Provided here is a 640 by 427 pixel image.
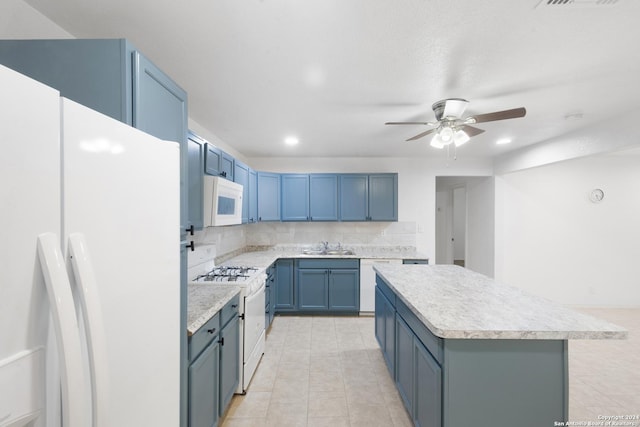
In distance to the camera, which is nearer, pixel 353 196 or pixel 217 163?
pixel 217 163

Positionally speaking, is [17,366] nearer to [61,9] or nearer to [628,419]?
[61,9]

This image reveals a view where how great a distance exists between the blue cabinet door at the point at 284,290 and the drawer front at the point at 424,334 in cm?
220

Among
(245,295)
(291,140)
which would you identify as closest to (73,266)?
(245,295)

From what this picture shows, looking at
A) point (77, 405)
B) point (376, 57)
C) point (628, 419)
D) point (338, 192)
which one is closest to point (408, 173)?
point (338, 192)

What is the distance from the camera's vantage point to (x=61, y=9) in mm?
1289

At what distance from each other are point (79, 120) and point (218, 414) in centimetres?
197

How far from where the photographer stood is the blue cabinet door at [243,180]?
10.00 ft

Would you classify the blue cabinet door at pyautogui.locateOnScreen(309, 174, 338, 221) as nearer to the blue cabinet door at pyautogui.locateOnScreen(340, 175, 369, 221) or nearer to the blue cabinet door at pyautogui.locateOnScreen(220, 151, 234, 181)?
the blue cabinet door at pyautogui.locateOnScreen(340, 175, 369, 221)

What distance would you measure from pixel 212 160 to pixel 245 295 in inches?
45.8

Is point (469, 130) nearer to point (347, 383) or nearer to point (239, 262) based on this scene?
point (347, 383)

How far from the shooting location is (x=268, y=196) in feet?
13.8

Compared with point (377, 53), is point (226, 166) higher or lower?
lower

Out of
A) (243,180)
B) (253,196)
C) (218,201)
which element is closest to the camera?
(218,201)

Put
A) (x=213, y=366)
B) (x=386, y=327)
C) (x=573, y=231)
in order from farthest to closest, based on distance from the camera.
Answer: (x=573, y=231)
(x=386, y=327)
(x=213, y=366)
